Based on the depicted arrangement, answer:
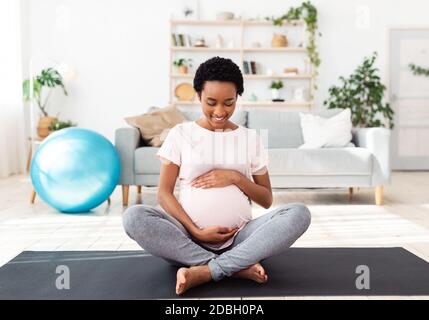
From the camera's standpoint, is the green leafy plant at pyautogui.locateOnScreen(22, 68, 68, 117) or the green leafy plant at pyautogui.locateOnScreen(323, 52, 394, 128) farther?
the green leafy plant at pyautogui.locateOnScreen(323, 52, 394, 128)

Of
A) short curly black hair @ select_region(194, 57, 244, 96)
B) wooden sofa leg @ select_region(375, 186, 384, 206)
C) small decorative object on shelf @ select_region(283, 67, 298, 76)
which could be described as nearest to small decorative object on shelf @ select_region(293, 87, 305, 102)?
small decorative object on shelf @ select_region(283, 67, 298, 76)

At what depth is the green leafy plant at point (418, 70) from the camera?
691 centimetres

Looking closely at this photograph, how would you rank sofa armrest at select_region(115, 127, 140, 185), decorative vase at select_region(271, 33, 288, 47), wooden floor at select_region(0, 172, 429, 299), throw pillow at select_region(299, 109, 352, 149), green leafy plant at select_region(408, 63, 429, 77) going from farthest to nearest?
1. green leafy plant at select_region(408, 63, 429, 77)
2. decorative vase at select_region(271, 33, 288, 47)
3. throw pillow at select_region(299, 109, 352, 149)
4. sofa armrest at select_region(115, 127, 140, 185)
5. wooden floor at select_region(0, 172, 429, 299)

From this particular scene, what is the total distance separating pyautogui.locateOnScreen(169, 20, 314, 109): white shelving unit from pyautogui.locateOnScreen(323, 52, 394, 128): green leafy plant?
36 cm

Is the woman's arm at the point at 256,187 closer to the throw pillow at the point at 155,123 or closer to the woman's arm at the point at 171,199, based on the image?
the woman's arm at the point at 171,199

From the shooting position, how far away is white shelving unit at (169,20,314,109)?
672 cm

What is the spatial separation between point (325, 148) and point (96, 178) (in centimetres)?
180

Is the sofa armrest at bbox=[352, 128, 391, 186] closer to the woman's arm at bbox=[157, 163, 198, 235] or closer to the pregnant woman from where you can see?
the pregnant woman

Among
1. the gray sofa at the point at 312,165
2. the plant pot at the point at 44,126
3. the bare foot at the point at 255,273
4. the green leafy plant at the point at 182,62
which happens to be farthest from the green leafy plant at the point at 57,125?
the bare foot at the point at 255,273

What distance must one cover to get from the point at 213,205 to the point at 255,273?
0.90ft

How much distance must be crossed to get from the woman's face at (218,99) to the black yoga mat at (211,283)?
0.58 meters

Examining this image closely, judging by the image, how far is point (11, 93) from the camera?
6.10 m

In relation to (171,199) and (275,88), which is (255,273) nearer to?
(171,199)
